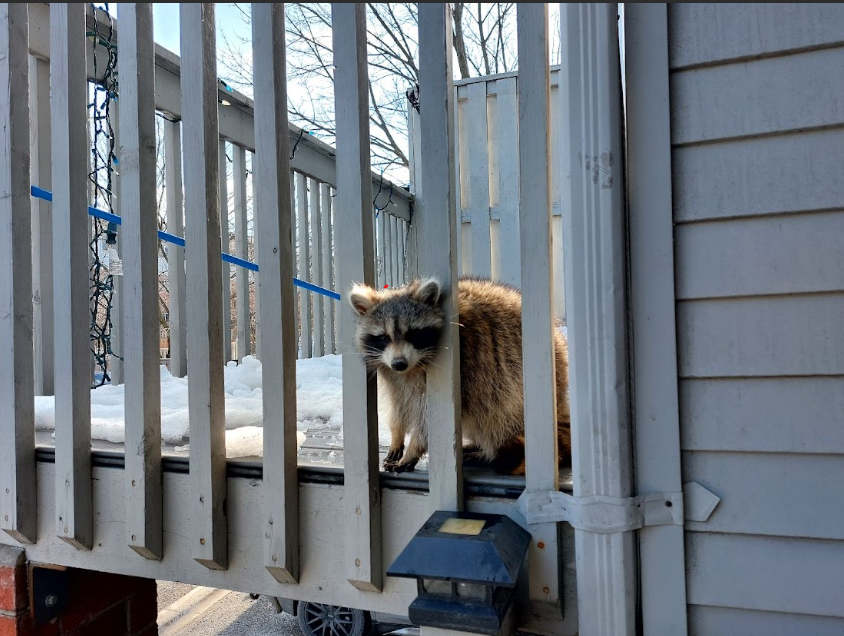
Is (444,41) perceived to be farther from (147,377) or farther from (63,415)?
(63,415)

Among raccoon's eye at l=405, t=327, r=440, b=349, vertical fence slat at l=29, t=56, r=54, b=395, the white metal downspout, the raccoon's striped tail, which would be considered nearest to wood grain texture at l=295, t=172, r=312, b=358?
vertical fence slat at l=29, t=56, r=54, b=395

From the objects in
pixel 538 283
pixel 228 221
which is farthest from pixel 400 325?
pixel 228 221

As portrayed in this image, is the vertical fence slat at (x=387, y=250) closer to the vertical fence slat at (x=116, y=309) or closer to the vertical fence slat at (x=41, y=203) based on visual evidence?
the vertical fence slat at (x=116, y=309)

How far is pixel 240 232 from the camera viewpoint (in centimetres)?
398

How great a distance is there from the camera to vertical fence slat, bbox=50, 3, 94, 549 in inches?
73.0

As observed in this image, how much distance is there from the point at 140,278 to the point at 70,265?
0.29m

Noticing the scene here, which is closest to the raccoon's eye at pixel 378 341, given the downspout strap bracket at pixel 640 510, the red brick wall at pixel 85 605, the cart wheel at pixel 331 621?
the downspout strap bracket at pixel 640 510

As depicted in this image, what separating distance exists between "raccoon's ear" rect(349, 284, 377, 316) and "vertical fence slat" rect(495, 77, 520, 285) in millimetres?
2723

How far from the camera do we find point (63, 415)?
1.88 meters

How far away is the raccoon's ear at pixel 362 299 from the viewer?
1801 millimetres

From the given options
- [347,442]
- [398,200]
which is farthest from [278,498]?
[398,200]

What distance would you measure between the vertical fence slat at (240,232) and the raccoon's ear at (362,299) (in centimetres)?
222

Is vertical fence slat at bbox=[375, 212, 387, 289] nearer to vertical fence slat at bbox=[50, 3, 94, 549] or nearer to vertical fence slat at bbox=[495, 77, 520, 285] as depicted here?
vertical fence slat at bbox=[495, 77, 520, 285]

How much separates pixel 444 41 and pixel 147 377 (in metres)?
1.36
